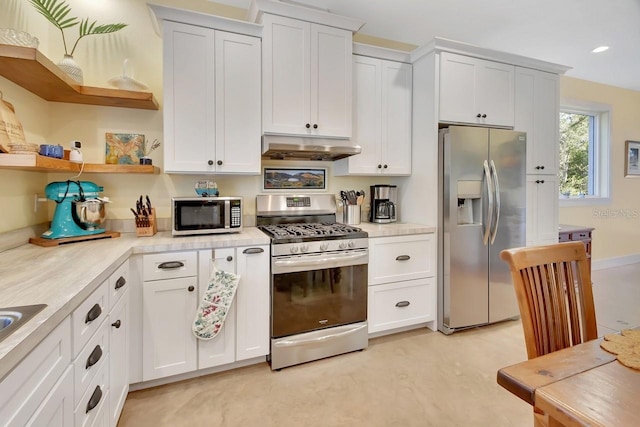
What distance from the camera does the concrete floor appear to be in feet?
5.64

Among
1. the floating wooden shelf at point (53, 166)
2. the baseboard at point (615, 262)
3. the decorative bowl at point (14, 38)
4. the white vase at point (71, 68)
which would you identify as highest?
the white vase at point (71, 68)

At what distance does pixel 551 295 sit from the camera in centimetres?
119

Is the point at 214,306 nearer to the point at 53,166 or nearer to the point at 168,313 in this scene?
the point at 168,313

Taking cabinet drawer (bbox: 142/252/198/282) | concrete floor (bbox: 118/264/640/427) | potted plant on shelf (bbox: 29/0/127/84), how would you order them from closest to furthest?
1. concrete floor (bbox: 118/264/640/427)
2. cabinet drawer (bbox: 142/252/198/282)
3. potted plant on shelf (bbox: 29/0/127/84)

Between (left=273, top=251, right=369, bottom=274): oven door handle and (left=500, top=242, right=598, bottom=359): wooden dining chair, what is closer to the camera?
(left=500, top=242, right=598, bottom=359): wooden dining chair

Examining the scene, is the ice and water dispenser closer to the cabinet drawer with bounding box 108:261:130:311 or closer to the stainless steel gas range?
the stainless steel gas range

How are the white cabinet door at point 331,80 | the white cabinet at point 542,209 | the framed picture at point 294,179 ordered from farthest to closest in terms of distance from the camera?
1. the white cabinet at point 542,209
2. the framed picture at point 294,179
3. the white cabinet door at point 331,80

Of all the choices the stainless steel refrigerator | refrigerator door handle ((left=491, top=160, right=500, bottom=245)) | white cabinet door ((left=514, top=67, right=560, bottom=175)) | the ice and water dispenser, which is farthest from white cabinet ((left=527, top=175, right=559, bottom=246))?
the ice and water dispenser

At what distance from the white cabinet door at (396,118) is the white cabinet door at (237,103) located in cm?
118

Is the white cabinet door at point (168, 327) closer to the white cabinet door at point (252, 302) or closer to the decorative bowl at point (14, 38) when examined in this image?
the white cabinet door at point (252, 302)

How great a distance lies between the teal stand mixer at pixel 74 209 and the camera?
6.34 feet

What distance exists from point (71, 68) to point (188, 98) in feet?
2.43

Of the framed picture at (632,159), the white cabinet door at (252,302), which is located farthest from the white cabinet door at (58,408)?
the framed picture at (632,159)

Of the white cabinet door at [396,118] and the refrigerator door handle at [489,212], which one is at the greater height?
the white cabinet door at [396,118]
